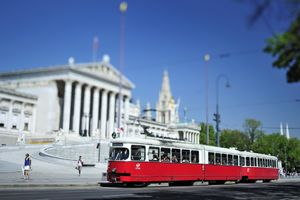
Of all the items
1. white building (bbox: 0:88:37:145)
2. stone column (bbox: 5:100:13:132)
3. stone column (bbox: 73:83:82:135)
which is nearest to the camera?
white building (bbox: 0:88:37:145)

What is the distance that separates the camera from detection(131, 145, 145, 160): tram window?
27.0 metres

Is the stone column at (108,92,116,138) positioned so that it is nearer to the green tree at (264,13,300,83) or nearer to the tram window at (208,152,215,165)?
the tram window at (208,152,215,165)

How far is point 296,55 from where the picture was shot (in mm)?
7324

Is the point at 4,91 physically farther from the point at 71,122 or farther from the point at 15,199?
the point at 15,199

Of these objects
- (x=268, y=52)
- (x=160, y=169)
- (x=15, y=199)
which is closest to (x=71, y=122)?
(x=160, y=169)

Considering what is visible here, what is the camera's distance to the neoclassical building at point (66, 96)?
87875 millimetres

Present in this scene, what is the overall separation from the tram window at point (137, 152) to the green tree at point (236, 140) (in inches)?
2888

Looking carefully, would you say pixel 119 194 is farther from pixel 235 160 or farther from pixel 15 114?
pixel 15 114

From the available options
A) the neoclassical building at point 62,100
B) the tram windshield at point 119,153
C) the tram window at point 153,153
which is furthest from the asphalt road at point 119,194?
the neoclassical building at point 62,100

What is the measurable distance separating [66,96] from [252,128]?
45.0m

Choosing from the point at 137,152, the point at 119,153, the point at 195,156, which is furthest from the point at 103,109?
the point at 137,152

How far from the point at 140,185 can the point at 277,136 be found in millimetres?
86195

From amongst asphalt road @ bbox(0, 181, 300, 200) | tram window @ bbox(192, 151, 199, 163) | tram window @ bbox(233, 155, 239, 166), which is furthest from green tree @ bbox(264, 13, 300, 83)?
tram window @ bbox(233, 155, 239, 166)

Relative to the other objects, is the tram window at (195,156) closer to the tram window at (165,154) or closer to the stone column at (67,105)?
the tram window at (165,154)
